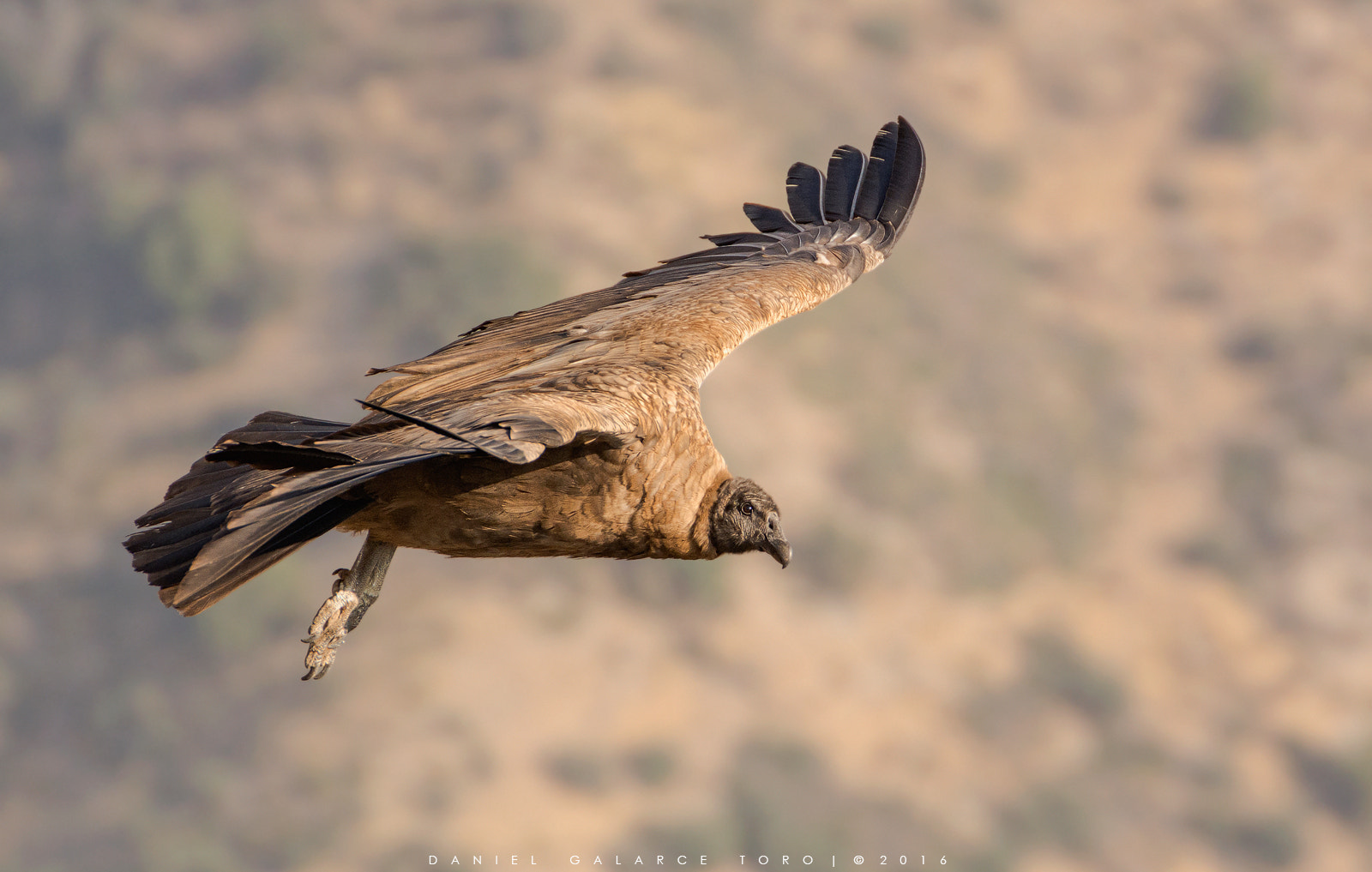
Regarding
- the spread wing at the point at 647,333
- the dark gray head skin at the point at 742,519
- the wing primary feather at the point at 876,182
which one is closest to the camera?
the spread wing at the point at 647,333

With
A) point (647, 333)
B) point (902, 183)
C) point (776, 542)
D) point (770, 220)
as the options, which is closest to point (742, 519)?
point (776, 542)

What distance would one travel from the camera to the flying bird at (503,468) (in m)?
6.39

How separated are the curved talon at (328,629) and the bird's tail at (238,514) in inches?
43.7

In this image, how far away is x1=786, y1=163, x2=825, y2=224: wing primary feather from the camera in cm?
1265

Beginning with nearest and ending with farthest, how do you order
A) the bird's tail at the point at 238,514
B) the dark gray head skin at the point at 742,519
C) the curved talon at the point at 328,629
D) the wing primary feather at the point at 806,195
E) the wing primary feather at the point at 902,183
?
1. the bird's tail at the point at 238,514
2. the dark gray head skin at the point at 742,519
3. the curved talon at the point at 328,629
4. the wing primary feather at the point at 902,183
5. the wing primary feather at the point at 806,195

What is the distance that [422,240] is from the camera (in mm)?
84062

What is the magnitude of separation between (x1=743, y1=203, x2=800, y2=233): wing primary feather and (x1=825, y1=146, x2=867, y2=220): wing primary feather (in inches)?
13.3

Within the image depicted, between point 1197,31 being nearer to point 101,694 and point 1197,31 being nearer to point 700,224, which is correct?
point 700,224

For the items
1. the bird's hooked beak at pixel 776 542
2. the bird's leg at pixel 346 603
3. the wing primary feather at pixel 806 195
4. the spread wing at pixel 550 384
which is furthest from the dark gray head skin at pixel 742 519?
the wing primary feather at pixel 806 195

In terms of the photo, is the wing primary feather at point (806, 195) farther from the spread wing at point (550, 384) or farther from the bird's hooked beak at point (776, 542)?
the bird's hooked beak at point (776, 542)

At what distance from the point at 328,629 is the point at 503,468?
178 cm

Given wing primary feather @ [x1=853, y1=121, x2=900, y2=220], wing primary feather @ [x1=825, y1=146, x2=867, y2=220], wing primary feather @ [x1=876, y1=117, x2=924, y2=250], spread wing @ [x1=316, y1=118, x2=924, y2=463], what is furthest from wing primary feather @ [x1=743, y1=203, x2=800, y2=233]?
wing primary feather @ [x1=876, y1=117, x2=924, y2=250]

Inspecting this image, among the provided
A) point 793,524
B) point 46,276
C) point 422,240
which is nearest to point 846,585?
point 793,524

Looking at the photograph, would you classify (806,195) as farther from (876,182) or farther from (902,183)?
(902,183)
